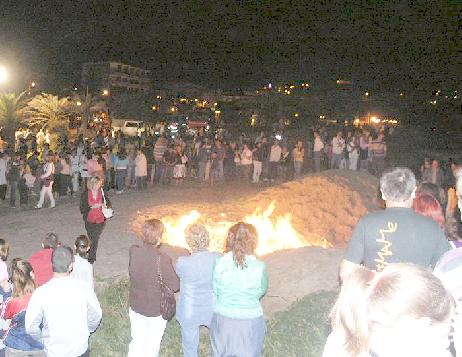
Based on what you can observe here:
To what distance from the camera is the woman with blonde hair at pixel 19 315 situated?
4723 millimetres

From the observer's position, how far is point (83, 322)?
4.50m

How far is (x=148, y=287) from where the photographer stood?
17.4 feet

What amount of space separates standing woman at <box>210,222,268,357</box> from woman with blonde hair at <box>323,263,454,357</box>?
2546 mm

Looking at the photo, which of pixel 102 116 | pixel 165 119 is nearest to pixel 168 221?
pixel 102 116

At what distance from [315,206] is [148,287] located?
747 cm

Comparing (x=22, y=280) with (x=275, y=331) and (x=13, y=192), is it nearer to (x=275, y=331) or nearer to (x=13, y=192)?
(x=275, y=331)

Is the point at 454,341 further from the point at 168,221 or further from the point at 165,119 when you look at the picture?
the point at 165,119

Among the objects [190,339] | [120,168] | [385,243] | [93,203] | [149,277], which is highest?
[385,243]

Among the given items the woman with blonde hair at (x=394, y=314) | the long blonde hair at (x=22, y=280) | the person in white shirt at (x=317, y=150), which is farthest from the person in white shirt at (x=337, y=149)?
the woman with blonde hair at (x=394, y=314)

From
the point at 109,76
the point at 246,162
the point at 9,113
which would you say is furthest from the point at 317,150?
the point at 109,76

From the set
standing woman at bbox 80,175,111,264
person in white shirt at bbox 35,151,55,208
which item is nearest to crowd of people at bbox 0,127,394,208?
person in white shirt at bbox 35,151,55,208

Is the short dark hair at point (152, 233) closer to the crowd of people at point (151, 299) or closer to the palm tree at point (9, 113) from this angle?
the crowd of people at point (151, 299)

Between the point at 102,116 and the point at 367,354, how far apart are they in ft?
154

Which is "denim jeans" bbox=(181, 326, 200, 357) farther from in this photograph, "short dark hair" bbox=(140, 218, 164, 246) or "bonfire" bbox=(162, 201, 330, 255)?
"bonfire" bbox=(162, 201, 330, 255)
